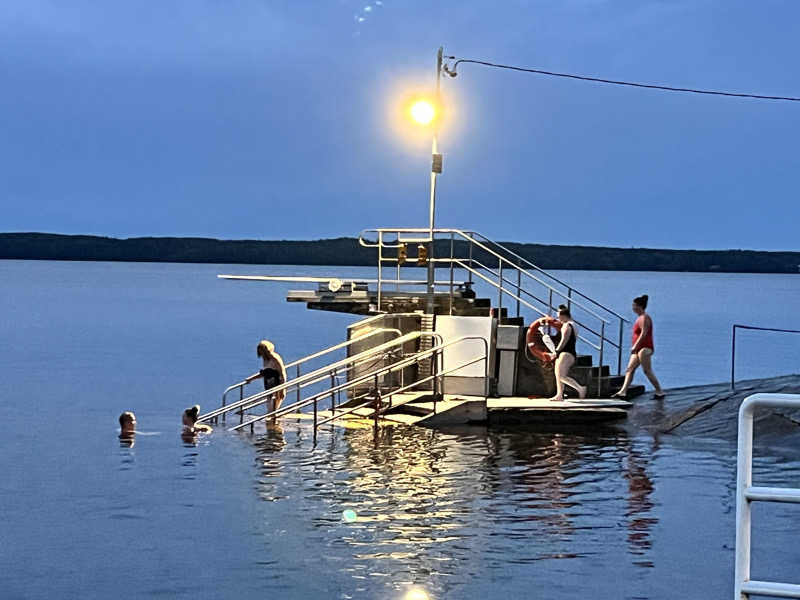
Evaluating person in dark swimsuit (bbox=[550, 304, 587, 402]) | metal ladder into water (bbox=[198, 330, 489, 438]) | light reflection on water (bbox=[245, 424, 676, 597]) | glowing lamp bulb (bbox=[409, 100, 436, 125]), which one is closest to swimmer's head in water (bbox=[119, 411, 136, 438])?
metal ladder into water (bbox=[198, 330, 489, 438])

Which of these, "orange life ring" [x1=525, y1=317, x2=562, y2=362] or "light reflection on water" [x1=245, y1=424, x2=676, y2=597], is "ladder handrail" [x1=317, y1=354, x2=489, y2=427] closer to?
"light reflection on water" [x1=245, y1=424, x2=676, y2=597]

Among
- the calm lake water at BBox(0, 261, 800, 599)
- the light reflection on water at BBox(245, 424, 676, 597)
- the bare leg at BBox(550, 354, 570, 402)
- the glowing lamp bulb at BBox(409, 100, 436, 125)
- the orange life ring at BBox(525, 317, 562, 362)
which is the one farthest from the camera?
the glowing lamp bulb at BBox(409, 100, 436, 125)

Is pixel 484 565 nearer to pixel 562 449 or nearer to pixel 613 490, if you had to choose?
pixel 613 490

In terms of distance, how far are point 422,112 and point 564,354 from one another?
578 centimetres

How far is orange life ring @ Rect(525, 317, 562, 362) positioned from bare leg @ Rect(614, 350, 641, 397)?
140 centimetres

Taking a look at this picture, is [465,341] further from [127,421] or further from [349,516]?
[349,516]

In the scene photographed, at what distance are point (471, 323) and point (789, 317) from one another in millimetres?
109814

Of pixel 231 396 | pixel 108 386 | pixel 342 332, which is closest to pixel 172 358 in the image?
pixel 108 386

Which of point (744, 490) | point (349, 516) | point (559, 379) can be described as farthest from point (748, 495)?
point (559, 379)

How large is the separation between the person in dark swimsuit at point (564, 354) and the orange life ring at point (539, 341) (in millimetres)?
167

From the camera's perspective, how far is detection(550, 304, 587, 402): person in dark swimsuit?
22.4m

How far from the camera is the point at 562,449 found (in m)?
20.7

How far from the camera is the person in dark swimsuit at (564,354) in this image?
22.4 meters

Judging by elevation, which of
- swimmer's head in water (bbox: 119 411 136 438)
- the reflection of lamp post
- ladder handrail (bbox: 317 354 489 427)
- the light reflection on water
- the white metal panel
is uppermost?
the reflection of lamp post
